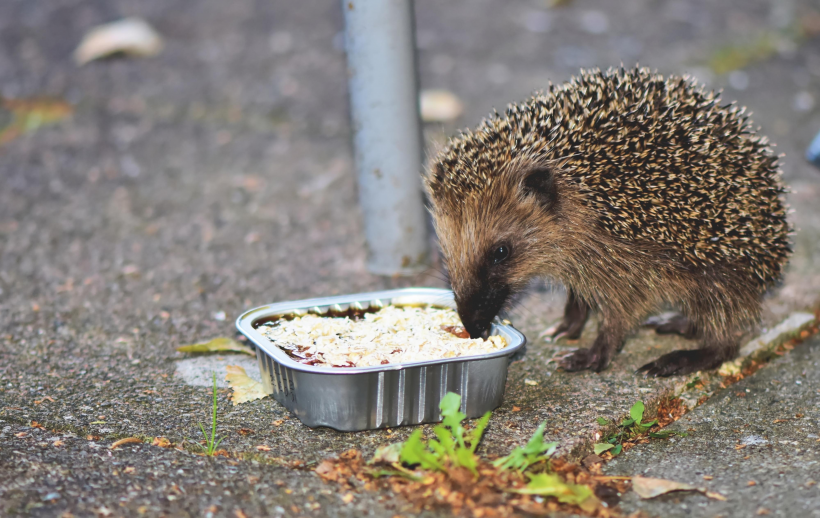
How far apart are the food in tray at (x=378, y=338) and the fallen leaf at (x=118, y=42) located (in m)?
5.90

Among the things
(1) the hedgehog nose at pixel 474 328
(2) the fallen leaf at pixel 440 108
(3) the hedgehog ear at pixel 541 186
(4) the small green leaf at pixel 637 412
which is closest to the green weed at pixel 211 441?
(1) the hedgehog nose at pixel 474 328

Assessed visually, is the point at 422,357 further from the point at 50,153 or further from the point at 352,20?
the point at 50,153

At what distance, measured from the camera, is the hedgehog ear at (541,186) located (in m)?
3.90

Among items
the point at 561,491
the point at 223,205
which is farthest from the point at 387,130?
the point at 561,491

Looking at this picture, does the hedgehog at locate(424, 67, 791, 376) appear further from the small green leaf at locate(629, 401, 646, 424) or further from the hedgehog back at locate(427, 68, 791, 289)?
the small green leaf at locate(629, 401, 646, 424)

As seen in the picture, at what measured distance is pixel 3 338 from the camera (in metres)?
4.20

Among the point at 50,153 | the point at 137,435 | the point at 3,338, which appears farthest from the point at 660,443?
the point at 50,153

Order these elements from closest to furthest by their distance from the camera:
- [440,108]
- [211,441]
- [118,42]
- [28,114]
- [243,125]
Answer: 1. [211,441]
2. [440,108]
3. [243,125]
4. [28,114]
5. [118,42]

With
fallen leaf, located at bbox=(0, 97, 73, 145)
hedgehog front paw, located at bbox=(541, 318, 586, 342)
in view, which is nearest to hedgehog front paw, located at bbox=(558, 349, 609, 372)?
hedgehog front paw, located at bbox=(541, 318, 586, 342)

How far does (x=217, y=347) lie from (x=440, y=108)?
152 inches

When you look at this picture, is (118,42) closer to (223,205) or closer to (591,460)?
(223,205)

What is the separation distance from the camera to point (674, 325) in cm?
449

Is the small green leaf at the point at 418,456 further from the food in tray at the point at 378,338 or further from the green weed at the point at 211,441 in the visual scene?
the green weed at the point at 211,441

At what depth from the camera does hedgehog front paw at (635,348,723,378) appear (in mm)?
3895
